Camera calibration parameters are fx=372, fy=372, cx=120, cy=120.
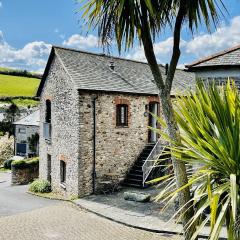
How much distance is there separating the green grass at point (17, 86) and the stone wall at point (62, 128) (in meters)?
42.8

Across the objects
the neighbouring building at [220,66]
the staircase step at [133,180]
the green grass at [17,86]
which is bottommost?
the staircase step at [133,180]

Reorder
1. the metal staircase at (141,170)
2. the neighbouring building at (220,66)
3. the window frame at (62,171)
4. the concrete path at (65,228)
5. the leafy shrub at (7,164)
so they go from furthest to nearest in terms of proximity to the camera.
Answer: the leafy shrub at (7,164), the window frame at (62,171), the metal staircase at (141,170), the neighbouring building at (220,66), the concrete path at (65,228)

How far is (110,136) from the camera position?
760 inches

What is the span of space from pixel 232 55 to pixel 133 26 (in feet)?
28.6

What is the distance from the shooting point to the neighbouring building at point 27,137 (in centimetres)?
3581

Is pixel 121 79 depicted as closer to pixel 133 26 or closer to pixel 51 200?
pixel 51 200

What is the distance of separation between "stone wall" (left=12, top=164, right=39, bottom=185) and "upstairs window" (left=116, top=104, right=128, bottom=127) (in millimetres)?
9444

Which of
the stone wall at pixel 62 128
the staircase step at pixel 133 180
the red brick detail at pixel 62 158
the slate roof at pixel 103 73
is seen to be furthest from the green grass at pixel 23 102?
the staircase step at pixel 133 180

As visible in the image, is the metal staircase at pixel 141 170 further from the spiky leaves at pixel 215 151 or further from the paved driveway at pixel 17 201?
the spiky leaves at pixel 215 151

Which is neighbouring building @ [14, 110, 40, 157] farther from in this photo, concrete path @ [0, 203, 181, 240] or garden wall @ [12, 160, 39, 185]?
concrete path @ [0, 203, 181, 240]

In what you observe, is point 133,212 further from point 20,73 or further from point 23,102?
point 20,73

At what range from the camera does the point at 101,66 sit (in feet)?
72.2

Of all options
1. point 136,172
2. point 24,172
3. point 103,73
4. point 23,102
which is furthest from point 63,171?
point 23,102

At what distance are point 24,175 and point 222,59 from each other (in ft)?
55.9
